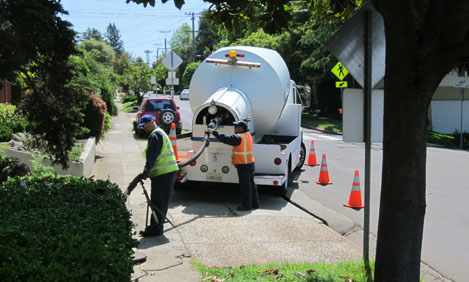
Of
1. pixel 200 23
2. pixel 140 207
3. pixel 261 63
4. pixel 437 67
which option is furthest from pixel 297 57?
pixel 200 23

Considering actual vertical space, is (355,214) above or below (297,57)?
below

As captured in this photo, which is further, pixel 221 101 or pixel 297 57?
pixel 297 57

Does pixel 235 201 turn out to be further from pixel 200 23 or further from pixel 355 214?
pixel 200 23

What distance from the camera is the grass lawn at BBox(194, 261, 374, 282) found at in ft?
16.7

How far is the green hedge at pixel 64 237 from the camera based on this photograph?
2.90 meters

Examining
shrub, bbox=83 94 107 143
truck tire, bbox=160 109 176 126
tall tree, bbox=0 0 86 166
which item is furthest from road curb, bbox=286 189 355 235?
truck tire, bbox=160 109 176 126

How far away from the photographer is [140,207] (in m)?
8.67

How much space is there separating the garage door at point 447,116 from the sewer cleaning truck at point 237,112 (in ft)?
73.2

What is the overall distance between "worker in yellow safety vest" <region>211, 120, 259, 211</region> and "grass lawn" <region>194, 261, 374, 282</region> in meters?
3.07

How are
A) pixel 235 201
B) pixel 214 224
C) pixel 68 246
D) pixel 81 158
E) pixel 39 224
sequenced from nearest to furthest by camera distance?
pixel 68 246 → pixel 39 224 → pixel 214 224 → pixel 235 201 → pixel 81 158

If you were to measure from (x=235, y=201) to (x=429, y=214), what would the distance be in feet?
11.9

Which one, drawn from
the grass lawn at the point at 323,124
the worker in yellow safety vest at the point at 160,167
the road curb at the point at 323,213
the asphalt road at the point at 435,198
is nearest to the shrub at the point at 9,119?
the worker in yellow safety vest at the point at 160,167

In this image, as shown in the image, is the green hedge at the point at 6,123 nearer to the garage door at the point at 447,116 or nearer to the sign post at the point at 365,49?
the sign post at the point at 365,49

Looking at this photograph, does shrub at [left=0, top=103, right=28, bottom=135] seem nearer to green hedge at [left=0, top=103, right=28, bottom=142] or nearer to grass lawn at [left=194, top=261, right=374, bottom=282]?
green hedge at [left=0, top=103, right=28, bottom=142]
